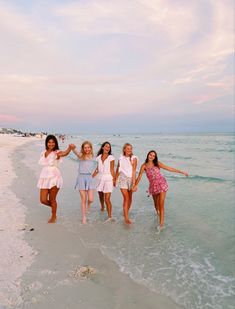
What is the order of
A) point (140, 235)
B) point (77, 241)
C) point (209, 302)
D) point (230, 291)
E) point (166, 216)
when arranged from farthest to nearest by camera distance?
point (166, 216) < point (140, 235) < point (77, 241) < point (230, 291) < point (209, 302)

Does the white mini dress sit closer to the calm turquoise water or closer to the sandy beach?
the calm turquoise water

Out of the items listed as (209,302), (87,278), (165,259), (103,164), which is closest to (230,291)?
(209,302)

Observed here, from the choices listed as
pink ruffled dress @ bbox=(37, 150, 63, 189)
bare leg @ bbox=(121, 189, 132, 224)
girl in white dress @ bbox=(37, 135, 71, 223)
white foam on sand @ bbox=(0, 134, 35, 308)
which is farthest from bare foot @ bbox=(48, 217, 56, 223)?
bare leg @ bbox=(121, 189, 132, 224)

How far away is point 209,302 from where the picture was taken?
421 cm

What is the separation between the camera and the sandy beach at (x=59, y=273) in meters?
3.86

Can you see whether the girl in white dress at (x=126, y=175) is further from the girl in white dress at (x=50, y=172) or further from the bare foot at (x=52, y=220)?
the bare foot at (x=52, y=220)

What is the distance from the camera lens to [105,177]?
757 cm

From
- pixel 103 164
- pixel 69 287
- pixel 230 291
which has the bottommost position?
pixel 230 291

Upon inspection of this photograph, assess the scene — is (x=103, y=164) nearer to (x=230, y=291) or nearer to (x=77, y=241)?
(x=77, y=241)

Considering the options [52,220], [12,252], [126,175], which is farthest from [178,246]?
[12,252]

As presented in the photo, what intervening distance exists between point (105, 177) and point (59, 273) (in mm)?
3355

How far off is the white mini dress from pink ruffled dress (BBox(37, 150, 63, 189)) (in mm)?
1099

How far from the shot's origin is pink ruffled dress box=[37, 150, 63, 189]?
7000 millimetres

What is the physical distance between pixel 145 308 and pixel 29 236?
305cm
